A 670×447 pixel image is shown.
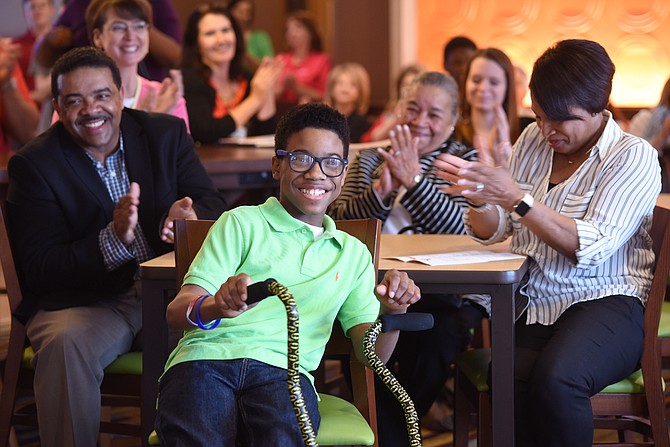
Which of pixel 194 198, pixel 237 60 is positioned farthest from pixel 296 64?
pixel 194 198

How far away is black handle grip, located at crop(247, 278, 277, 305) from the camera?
1.60m

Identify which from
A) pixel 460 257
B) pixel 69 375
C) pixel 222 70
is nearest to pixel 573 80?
pixel 460 257

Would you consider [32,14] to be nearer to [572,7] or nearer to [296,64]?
[296,64]

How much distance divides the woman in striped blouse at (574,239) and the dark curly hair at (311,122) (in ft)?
1.31

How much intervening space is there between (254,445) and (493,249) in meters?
0.95

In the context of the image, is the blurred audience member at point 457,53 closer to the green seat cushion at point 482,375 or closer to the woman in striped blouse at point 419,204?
the woman in striped blouse at point 419,204

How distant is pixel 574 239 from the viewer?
7.74ft

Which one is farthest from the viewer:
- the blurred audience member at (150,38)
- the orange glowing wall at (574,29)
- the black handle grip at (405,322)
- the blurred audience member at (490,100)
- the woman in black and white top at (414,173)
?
the orange glowing wall at (574,29)

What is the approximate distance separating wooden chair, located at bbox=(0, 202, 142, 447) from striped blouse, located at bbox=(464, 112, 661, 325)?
3.36 ft

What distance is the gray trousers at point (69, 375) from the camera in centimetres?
246

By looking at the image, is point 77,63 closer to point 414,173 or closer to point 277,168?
point 277,168

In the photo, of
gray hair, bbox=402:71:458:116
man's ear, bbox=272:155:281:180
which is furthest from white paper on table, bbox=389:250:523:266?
gray hair, bbox=402:71:458:116

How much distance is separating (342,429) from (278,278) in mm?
325

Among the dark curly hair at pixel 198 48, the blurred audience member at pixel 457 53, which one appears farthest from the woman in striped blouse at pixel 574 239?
the dark curly hair at pixel 198 48
